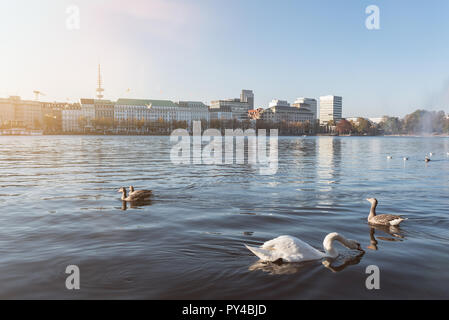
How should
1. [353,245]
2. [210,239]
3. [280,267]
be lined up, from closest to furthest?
[280,267] → [353,245] → [210,239]

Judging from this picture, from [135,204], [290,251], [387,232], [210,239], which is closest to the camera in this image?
[290,251]

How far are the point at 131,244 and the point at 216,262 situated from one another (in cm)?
256

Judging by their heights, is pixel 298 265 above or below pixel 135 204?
below

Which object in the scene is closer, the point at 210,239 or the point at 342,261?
the point at 342,261

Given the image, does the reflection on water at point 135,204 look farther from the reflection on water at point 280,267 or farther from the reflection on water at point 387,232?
the reflection on water at point 387,232

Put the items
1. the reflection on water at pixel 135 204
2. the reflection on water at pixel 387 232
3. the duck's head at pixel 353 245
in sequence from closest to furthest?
the duck's head at pixel 353 245, the reflection on water at pixel 387 232, the reflection on water at pixel 135 204

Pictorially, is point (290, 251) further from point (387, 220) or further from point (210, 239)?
point (387, 220)

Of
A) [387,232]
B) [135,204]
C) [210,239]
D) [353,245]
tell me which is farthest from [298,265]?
[135,204]

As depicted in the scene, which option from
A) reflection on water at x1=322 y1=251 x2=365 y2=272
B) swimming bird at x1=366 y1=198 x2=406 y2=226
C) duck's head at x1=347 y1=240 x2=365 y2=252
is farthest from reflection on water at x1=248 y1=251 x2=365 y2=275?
swimming bird at x1=366 y1=198 x2=406 y2=226

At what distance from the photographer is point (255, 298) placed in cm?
642

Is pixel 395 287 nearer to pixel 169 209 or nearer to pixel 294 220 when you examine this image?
pixel 294 220

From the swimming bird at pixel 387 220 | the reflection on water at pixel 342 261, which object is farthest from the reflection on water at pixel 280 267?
the swimming bird at pixel 387 220

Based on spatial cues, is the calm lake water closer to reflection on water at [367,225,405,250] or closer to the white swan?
reflection on water at [367,225,405,250]
